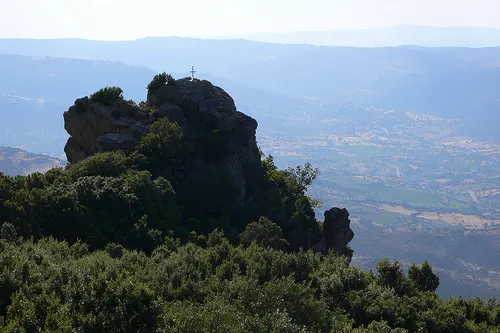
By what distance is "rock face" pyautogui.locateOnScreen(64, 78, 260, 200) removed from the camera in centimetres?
4184

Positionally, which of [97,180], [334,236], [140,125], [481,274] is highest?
[140,125]

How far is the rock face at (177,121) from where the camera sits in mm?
41844

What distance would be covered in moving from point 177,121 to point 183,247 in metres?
19.5

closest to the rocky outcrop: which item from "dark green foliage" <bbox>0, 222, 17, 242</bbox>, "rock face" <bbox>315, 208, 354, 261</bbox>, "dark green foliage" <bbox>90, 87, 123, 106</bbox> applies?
"dark green foliage" <bbox>90, 87, 123, 106</bbox>

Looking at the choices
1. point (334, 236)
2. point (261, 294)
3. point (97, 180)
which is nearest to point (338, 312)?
point (261, 294)

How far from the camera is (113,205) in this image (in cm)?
3103

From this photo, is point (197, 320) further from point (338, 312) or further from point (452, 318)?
point (452, 318)

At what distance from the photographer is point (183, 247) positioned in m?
26.8

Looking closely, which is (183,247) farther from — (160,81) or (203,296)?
(160,81)

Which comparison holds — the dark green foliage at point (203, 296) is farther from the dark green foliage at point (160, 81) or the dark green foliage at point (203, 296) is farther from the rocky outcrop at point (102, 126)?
the dark green foliage at point (160, 81)

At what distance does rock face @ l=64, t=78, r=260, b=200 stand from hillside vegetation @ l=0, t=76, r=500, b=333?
14cm

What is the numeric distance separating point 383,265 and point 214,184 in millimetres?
16046

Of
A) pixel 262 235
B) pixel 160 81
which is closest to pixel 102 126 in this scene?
pixel 160 81

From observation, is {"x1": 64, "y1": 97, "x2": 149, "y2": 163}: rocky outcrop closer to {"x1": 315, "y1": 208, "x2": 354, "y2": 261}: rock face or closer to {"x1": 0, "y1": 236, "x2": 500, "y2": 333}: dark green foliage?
{"x1": 0, "y1": 236, "x2": 500, "y2": 333}: dark green foliage
